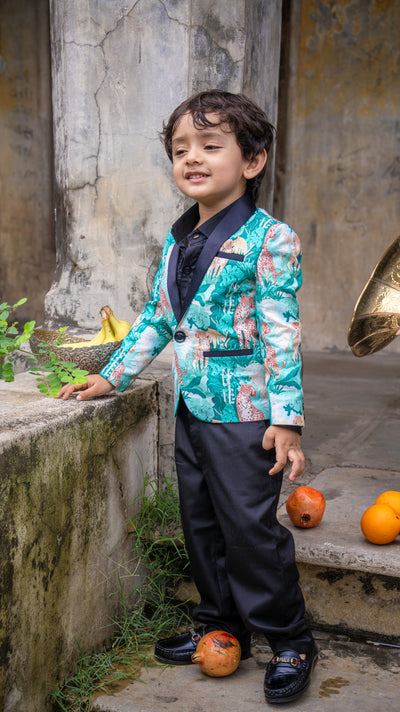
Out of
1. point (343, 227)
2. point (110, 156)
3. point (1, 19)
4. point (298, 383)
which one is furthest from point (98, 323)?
point (1, 19)

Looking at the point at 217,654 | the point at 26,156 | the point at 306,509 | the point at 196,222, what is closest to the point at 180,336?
the point at 196,222

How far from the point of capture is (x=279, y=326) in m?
1.83

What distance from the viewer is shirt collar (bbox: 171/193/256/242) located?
6.44 feet

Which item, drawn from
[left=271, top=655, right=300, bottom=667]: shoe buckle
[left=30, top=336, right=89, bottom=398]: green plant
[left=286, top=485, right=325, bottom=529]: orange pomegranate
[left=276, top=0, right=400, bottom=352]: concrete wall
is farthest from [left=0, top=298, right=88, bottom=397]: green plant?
[left=276, top=0, right=400, bottom=352]: concrete wall

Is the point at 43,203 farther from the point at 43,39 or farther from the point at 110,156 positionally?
the point at 110,156

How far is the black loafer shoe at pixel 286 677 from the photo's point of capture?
1.89m

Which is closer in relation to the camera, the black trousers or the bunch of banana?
the black trousers

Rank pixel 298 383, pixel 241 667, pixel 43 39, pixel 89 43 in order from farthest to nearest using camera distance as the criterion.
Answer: pixel 43 39, pixel 89 43, pixel 241 667, pixel 298 383

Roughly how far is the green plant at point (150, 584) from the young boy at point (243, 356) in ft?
1.49

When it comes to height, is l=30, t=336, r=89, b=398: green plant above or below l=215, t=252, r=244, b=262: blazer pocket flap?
below

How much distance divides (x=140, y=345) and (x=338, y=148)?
4.55 meters

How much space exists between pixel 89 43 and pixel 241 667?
2.22m

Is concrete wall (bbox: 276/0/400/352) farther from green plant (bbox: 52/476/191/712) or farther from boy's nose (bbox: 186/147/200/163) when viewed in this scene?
boy's nose (bbox: 186/147/200/163)

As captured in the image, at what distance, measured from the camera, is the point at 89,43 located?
2629 mm
